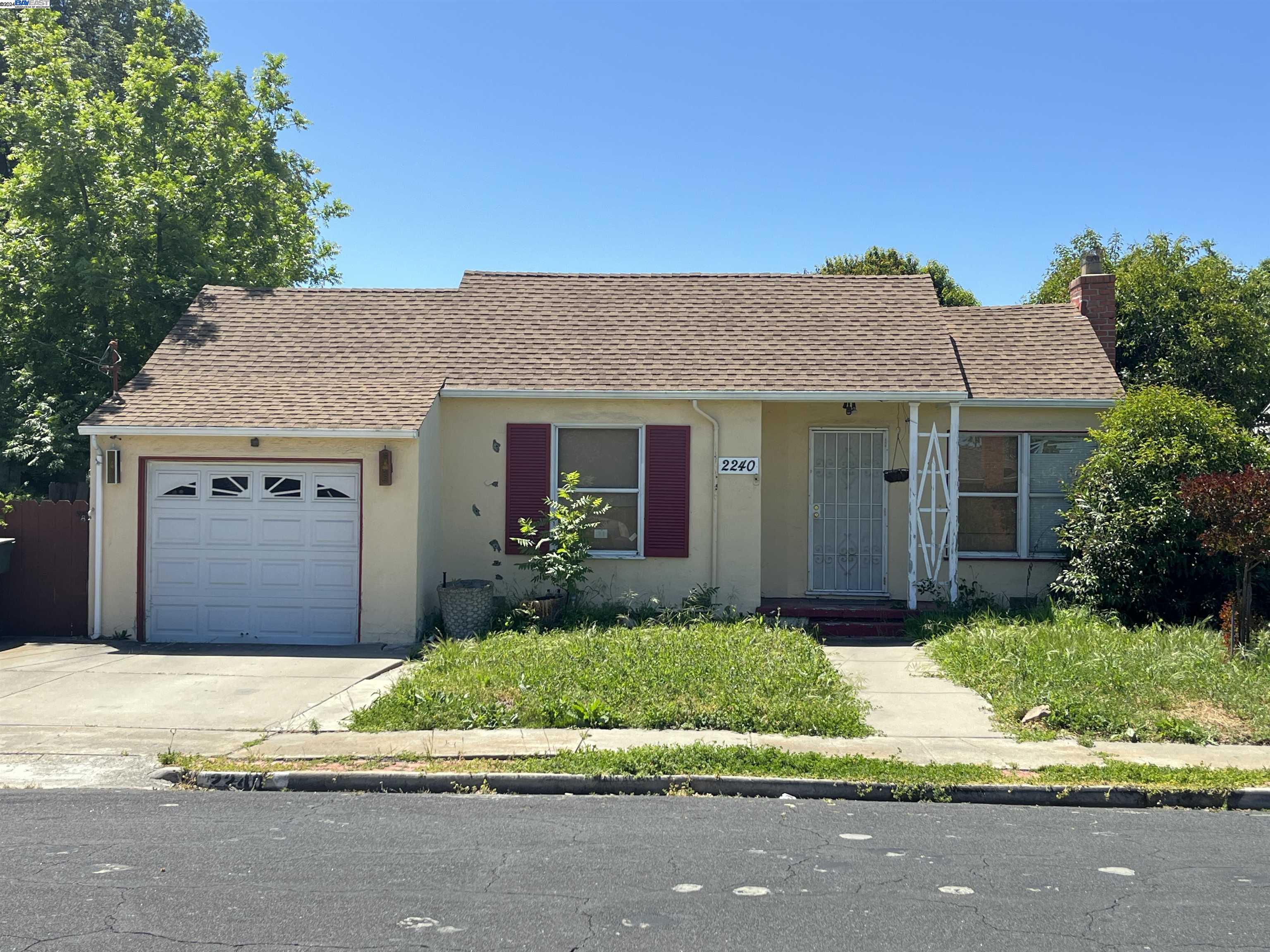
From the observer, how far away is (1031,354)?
14797mm

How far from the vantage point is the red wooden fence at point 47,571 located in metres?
12.5

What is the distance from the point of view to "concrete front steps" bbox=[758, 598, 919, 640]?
1264 centimetres

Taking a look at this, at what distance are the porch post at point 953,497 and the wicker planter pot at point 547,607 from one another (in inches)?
197

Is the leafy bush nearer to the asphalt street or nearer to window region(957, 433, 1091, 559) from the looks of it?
window region(957, 433, 1091, 559)

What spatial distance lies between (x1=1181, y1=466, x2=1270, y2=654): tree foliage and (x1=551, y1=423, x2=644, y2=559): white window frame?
20.3 feet

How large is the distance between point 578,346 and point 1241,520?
8.17m

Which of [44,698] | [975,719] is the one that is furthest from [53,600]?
[975,719]

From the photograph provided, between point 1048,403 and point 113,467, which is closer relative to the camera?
point 113,467

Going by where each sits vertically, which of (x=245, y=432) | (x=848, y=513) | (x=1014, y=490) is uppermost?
(x=245, y=432)

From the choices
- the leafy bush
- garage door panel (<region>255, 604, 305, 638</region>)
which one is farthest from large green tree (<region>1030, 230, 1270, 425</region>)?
garage door panel (<region>255, 604, 305, 638</region>)

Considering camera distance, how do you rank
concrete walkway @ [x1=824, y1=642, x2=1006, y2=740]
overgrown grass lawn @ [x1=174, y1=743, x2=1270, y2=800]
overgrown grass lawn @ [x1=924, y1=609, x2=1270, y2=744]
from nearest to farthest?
overgrown grass lawn @ [x1=174, y1=743, x2=1270, y2=800]
overgrown grass lawn @ [x1=924, y1=609, x2=1270, y2=744]
concrete walkway @ [x1=824, y1=642, x2=1006, y2=740]

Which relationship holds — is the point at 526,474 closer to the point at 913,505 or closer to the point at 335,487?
the point at 335,487

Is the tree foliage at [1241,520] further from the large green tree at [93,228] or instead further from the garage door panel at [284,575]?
the large green tree at [93,228]

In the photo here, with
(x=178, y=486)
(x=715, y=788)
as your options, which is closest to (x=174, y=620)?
(x=178, y=486)
